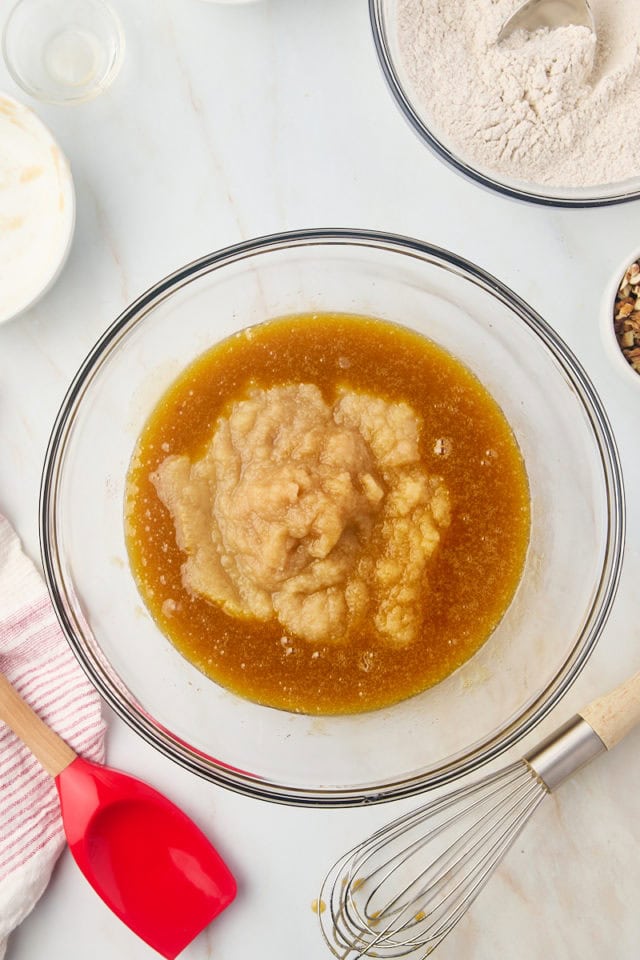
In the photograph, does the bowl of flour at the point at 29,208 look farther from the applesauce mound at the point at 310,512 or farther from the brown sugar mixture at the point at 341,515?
the applesauce mound at the point at 310,512

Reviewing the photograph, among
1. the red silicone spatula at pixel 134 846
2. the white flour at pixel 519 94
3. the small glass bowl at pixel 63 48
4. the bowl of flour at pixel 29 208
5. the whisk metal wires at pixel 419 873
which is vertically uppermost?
the small glass bowl at pixel 63 48

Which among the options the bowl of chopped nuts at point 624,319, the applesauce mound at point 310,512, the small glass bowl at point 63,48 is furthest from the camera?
the small glass bowl at point 63,48

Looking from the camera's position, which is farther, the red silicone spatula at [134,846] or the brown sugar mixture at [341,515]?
the red silicone spatula at [134,846]

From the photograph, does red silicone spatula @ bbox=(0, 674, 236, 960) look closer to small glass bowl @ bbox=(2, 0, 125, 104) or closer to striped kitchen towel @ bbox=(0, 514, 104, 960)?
striped kitchen towel @ bbox=(0, 514, 104, 960)

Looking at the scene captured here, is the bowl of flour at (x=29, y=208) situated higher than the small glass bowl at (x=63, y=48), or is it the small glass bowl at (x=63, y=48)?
the small glass bowl at (x=63, y=48)

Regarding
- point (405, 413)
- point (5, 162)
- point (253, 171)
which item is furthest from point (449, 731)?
point (5, 162)

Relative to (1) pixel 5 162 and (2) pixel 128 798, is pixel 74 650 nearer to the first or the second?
(2) pixel 128 798

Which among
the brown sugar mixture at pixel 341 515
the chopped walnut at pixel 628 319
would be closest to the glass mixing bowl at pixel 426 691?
the brown sugar mixture at pixel 341 515
